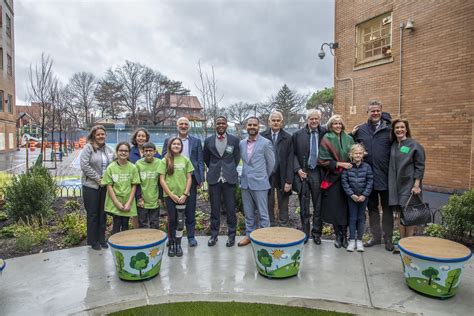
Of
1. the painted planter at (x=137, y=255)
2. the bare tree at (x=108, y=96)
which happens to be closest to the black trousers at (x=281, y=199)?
the painted planter at (x=137, y=255)

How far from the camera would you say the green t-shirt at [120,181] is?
462cm

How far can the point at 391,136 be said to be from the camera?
4660 millimetres

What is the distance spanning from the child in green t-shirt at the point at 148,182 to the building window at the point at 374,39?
8.41 m

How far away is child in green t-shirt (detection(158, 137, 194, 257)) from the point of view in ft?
15.2

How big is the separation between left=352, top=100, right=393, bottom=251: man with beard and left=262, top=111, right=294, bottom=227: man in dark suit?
105 centimetres

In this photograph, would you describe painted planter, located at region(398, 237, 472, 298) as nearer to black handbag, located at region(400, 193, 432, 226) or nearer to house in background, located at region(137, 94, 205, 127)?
black handbag, located at region(400, 193, 432, 226)

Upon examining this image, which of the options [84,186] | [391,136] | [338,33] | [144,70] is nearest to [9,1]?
[144,70]

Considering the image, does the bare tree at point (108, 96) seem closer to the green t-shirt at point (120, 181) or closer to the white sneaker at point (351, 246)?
the green t-shirt at point (120, 181)

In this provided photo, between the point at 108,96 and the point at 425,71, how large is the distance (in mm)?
53001

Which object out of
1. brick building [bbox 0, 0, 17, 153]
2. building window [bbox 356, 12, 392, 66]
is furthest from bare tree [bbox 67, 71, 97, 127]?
building window [bbox 356, 12, 392, 66]

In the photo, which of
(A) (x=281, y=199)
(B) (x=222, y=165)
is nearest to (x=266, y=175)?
(A) (x=281, y=199)

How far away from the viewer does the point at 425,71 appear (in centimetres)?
898

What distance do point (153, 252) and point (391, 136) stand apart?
3.53 m

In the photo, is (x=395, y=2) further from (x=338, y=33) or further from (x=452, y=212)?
(x=452, y=212)
